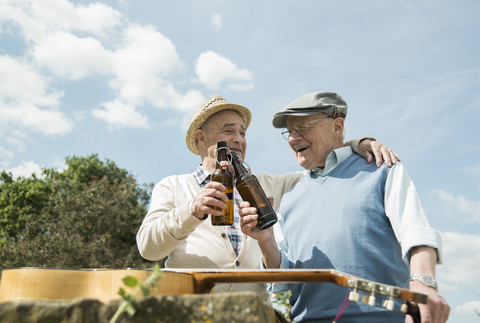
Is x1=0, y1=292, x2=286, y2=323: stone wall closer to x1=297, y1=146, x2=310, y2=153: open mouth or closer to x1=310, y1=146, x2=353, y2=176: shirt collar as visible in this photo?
x1=310, y1=146, x2=353, y2=176: shirt collar

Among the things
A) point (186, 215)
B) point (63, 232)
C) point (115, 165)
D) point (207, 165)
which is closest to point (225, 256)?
point (186, 215)

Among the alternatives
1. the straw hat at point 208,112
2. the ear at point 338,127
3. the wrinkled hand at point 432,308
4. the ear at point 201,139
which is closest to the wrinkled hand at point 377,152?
the ear at point 338,127

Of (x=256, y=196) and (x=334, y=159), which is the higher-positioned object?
(x=334, y=159)

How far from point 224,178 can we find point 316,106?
877mm

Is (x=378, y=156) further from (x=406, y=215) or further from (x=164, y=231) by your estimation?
(x=164, y=231)

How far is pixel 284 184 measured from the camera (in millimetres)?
4789

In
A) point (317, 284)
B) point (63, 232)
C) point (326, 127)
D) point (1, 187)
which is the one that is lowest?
point (317, 284)

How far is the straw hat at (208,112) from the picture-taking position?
15.0 feet

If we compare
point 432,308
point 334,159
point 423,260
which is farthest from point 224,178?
A: point 432,308

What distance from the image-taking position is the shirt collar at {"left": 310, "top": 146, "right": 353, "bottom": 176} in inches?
127

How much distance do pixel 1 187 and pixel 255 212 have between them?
2684 cm

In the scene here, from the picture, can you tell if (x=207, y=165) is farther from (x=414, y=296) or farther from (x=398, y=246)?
(x=414, y=296)

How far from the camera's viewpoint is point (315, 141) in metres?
3.41

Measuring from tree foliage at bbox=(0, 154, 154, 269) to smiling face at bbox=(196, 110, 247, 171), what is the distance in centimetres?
1560
